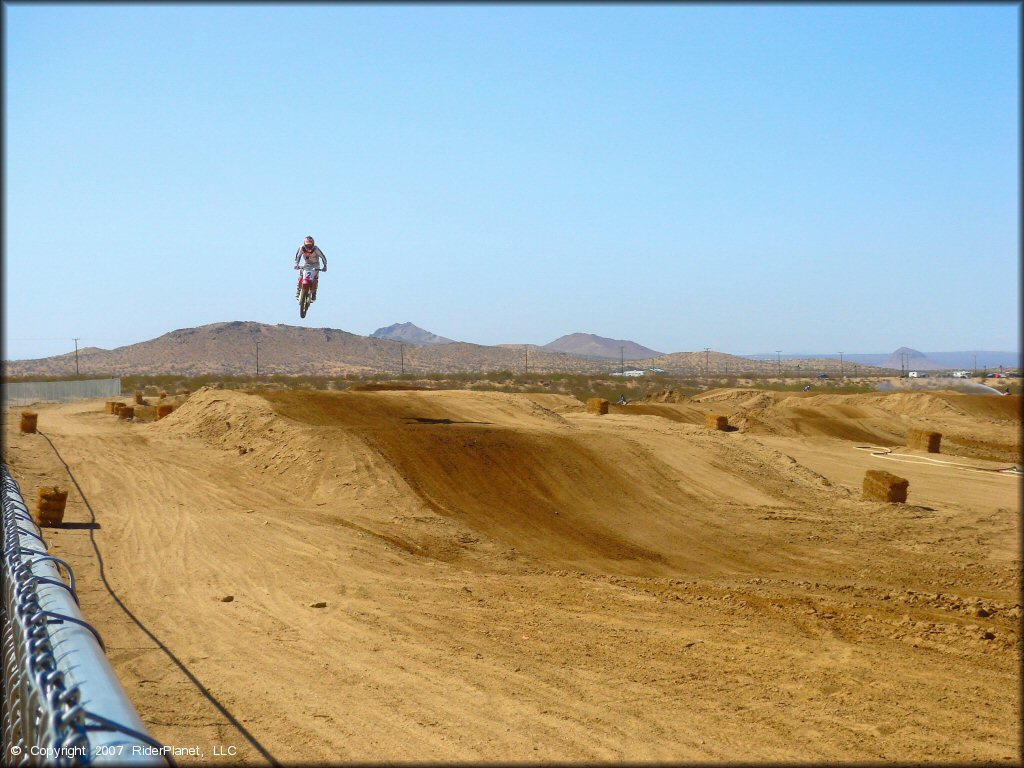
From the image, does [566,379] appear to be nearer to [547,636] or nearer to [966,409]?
[966,409]

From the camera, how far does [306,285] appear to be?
16469 mm

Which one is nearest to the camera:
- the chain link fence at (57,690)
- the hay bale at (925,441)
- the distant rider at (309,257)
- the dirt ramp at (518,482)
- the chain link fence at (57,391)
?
the chain link fence at (57,690)

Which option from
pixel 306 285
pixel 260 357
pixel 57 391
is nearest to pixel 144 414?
pixel 57 391

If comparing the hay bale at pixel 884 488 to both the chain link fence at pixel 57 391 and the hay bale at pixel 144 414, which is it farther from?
the chain link fence at pixel 57 391

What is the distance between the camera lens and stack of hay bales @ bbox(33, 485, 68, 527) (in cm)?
1630

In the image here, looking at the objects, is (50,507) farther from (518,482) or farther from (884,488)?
(884,488)

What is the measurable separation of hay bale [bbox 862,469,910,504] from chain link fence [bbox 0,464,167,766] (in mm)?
24715

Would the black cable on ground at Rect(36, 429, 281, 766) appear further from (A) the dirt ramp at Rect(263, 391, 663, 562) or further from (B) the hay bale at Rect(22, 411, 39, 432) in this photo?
(B) the hay bale at Rect(22, 411, 39, 432)

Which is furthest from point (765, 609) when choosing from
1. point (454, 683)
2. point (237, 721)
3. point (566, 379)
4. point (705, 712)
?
point (566, 379)

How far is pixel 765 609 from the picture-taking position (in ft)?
43.4

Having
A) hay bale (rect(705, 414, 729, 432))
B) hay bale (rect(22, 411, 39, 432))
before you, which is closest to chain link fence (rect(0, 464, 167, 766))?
hay bale (rect(22, 411, 39, 432))

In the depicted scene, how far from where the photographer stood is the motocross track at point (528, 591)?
8.05m

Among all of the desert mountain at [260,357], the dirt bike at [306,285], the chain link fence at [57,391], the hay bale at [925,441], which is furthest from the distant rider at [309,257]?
the desert mountain at [260,357]

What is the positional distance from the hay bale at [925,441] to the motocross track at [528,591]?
3719 millimetres
